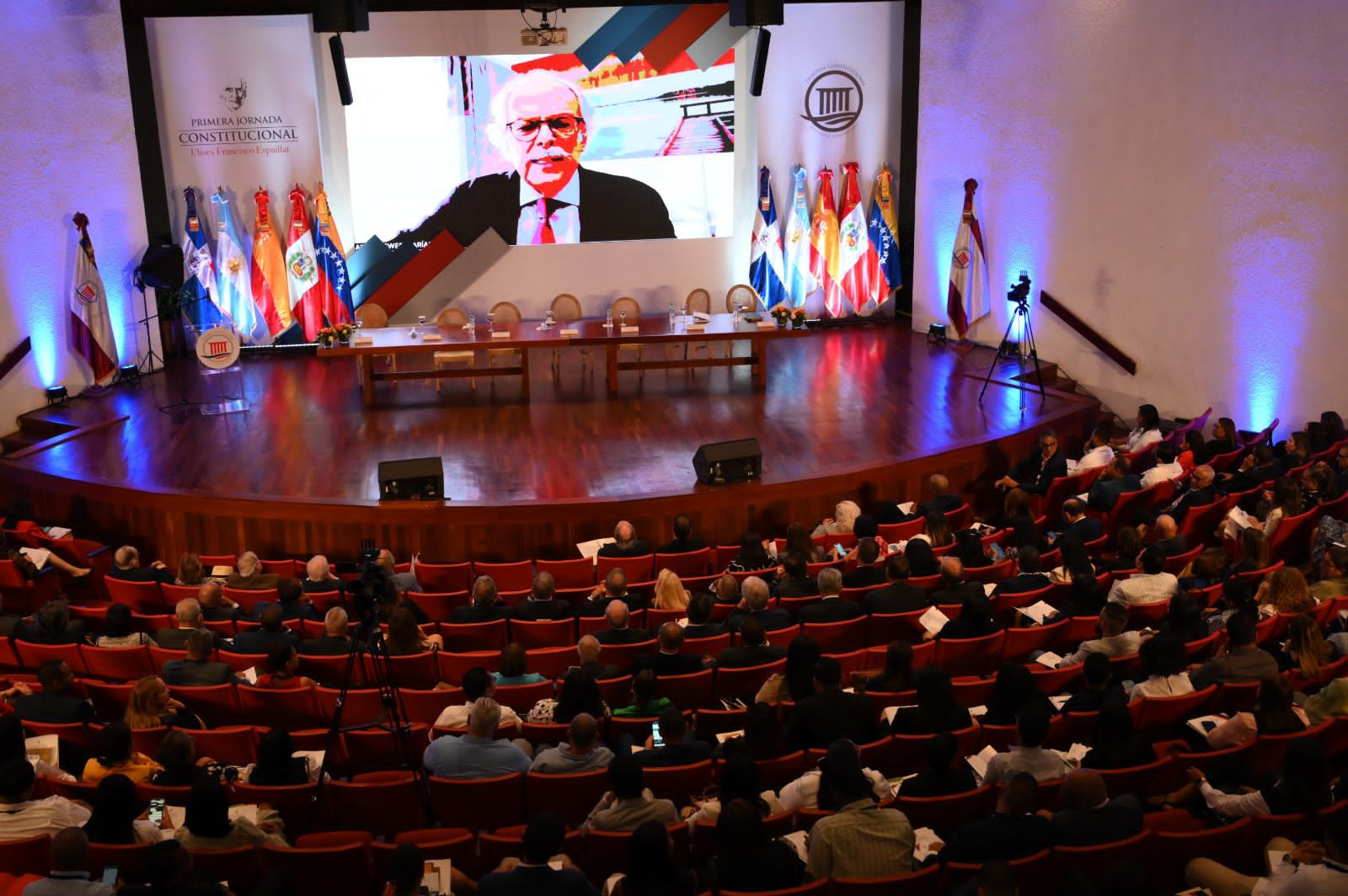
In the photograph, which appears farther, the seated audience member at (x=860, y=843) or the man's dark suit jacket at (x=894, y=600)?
the man's dark suit jacket at (x=894, y=600)

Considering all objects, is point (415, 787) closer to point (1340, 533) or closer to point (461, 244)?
point (1340, 533)

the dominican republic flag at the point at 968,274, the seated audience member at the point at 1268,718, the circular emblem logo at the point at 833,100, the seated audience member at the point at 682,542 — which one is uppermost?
the circular emblem logo at the point at 833,100

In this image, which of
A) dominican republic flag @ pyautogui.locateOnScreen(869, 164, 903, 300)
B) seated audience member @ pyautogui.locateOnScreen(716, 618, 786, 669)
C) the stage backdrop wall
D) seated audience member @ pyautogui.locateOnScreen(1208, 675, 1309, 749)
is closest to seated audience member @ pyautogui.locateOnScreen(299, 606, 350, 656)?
seated audience member @ pyautogui.locateOnScreen(716, 618, 786, 669)

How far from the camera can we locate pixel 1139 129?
11.3 m

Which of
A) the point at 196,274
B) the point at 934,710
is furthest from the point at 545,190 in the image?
the point at 934,710

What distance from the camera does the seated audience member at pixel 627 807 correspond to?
4.50 meters

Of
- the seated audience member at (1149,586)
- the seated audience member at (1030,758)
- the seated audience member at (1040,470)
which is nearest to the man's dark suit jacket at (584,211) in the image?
the seated audience member at (1040,470)

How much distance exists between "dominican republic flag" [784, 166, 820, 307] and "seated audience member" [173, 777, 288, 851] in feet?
38.1

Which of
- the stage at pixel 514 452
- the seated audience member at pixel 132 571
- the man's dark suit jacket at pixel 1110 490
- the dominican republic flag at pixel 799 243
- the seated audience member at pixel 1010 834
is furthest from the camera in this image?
the dominican republic flag at pixel 799 243

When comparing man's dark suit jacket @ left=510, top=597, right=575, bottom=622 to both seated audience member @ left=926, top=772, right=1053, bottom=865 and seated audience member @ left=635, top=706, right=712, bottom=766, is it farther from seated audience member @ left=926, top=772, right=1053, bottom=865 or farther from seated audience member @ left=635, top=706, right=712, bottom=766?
seated audience member @ left=926, top=772, right=1053, bottom=865

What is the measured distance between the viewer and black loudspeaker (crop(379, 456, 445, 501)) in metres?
8.78

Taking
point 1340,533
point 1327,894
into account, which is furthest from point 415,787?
point 1340,533

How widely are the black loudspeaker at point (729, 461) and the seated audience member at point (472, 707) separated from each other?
372cm

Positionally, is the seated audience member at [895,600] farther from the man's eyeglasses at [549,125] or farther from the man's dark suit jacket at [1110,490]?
the man's eyeglasses at [549,125]
